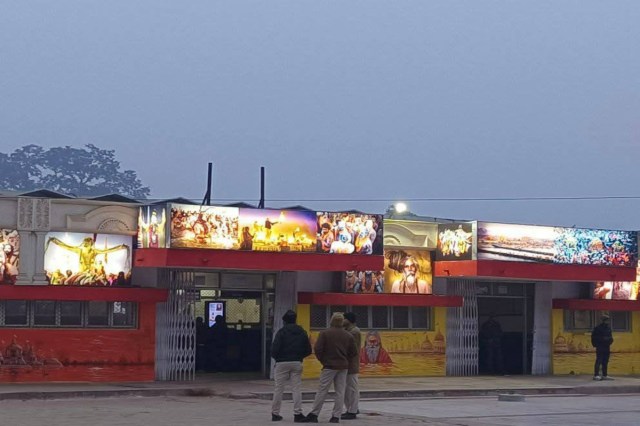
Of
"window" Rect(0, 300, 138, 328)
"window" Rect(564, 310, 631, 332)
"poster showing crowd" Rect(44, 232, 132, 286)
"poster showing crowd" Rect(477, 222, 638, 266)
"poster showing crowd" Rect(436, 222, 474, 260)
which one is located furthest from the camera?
"window" Rect(564, 310, 631, 332)

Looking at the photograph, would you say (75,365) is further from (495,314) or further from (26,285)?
(495,314)

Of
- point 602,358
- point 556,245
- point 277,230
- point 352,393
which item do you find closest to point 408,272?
point 556,245

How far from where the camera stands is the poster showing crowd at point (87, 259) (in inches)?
1045

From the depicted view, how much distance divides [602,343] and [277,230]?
30.2 ft

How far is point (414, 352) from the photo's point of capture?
3120cm

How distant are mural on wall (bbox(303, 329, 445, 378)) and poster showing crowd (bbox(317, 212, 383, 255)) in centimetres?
246

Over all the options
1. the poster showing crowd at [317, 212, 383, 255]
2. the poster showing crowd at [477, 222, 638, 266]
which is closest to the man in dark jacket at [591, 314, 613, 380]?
the poster showing crowd at [477, 222, 638, 266]

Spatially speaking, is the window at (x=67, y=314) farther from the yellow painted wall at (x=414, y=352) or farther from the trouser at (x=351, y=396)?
the trouser at (x=351, y=396)

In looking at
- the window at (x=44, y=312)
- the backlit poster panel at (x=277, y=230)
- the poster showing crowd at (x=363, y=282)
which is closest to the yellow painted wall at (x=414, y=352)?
the poster showing crowd at (x=363, y=282)

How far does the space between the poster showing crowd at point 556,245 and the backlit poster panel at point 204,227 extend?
6740mm

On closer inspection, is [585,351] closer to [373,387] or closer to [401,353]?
[401,353]

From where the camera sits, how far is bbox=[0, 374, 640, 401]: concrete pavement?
23875 mm

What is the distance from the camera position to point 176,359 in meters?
27.8

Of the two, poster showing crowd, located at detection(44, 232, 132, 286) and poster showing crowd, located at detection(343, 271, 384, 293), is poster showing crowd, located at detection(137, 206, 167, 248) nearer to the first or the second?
poster showing crowd, located at detection(44, 232, 132, 286)
